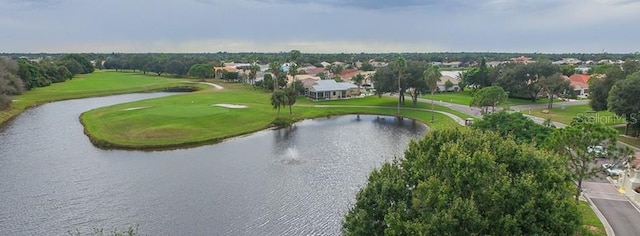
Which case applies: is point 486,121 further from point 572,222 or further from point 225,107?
point 225,107

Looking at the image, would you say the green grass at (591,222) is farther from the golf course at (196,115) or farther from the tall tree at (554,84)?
the tall tree at (554,84)

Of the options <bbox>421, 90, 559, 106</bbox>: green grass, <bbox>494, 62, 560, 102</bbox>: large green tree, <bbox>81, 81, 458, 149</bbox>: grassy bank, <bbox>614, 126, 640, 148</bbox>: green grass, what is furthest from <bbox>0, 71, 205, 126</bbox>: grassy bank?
<bbox>614, 126, 640, 148</bbox>: green grass

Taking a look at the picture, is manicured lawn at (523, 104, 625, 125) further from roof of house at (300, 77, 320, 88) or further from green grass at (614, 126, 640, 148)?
roof of house at (300, 77, 320, 88)

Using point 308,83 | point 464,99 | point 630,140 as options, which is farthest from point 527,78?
point 308,83

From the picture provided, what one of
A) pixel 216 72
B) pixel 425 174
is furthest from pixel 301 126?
pixel 216 72

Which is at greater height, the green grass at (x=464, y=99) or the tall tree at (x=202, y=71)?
the tall tree at (x=202, y=71)

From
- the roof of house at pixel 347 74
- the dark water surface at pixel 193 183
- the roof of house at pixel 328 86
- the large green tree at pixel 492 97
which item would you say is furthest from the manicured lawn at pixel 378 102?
the roof of house at pixel 347 74

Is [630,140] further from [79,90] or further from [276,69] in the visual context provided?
[79,90]
